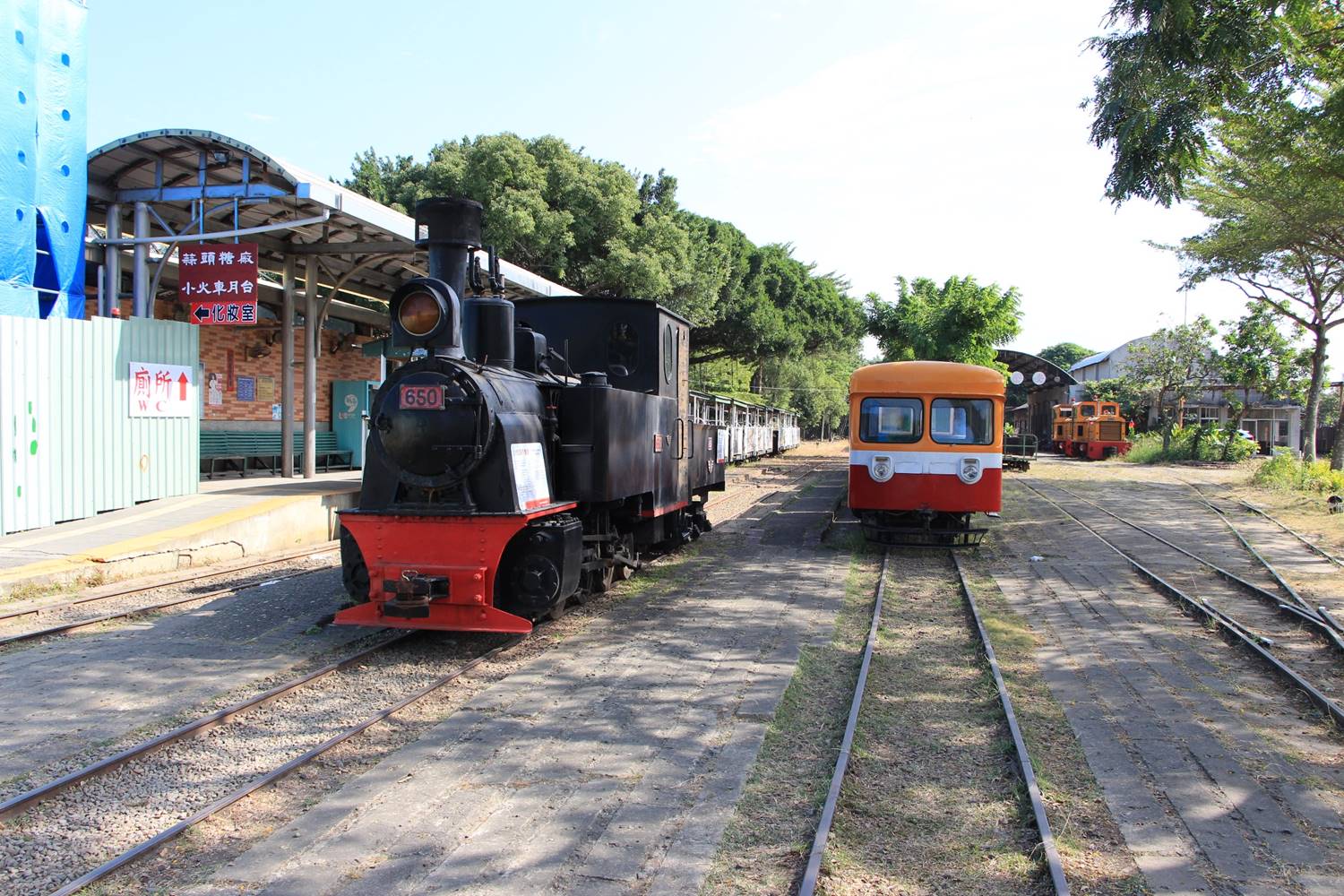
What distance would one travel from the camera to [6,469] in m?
9.77

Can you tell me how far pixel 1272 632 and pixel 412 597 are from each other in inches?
276

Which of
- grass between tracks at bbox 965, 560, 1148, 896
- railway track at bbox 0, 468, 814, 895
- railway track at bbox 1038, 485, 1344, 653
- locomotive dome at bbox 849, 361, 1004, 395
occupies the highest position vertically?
locomotive dome at bbox 849, 361, 1004, 395

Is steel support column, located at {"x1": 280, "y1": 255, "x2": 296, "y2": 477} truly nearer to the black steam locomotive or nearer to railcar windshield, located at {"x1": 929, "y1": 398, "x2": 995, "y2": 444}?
the black steam locomotive

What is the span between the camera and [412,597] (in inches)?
242

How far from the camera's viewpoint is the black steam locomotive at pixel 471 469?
626 centimetres

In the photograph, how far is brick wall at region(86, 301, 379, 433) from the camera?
54.1ft

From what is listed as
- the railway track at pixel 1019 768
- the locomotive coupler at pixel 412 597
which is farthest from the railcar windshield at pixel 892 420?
the locomotive coupler at pixel 412 597

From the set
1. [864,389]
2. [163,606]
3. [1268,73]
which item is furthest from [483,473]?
[1268,73]

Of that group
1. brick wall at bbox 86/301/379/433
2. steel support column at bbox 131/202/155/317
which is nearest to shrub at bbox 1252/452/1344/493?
brick wall at bbox 86/301/379/433

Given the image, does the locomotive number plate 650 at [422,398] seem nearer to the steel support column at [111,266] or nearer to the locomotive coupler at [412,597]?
the locomotive coupler at [412,597]

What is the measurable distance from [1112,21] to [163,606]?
1221 centimetres

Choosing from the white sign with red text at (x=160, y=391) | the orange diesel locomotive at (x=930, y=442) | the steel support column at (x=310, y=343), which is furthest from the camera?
the steel support column at (x=310, y=343)

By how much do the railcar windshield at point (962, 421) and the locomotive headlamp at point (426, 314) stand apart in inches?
273

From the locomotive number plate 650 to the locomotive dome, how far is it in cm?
653
